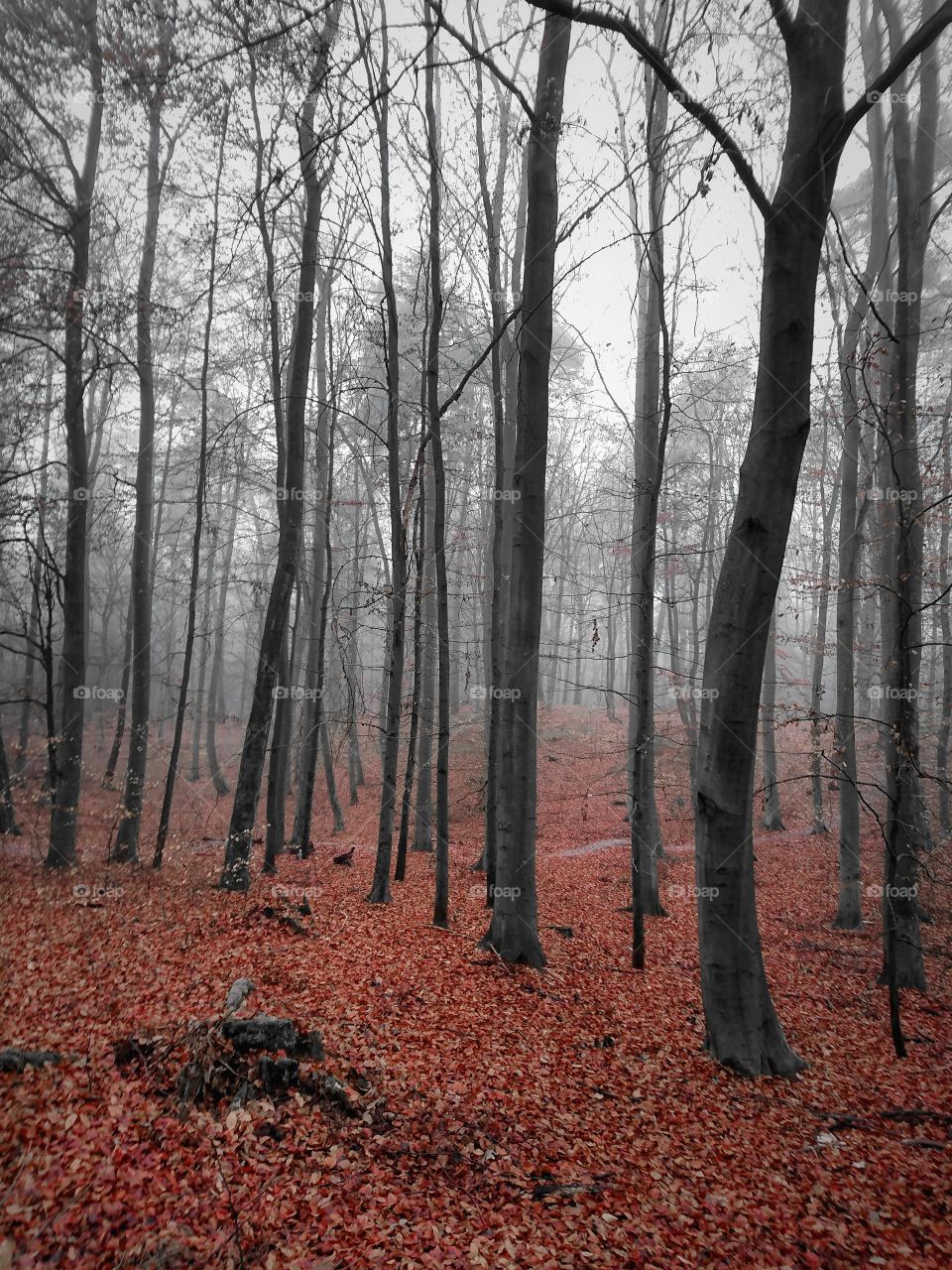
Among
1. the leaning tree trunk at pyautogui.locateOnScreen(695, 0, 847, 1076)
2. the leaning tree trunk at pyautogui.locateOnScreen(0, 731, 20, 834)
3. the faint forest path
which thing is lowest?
the faint forest path

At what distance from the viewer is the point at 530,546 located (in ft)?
20.6

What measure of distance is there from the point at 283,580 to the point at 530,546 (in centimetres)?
444

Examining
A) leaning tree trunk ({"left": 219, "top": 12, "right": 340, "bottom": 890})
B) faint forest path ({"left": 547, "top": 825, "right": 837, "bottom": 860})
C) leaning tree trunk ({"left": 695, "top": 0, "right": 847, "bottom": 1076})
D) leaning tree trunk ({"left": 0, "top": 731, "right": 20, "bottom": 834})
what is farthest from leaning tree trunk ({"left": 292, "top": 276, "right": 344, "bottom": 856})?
leaning tree trunk ({"left": 695, "top": 0, "right": 847, "bottom": 1076})

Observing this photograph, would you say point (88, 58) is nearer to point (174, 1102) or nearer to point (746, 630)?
point (746, 630)

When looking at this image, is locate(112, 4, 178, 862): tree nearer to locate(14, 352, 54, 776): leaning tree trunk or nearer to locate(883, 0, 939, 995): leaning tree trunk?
locate(14, 352, 54, 776): leaning tree trunk

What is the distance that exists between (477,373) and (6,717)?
20.0 metres

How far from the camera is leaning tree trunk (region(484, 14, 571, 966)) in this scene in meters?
6.16

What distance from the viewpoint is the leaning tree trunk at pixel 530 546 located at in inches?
243

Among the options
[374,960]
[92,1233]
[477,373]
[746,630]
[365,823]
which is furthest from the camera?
[365,823]

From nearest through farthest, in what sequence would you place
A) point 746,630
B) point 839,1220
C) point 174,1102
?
point 839,1220, point 174,1102, point 746,630

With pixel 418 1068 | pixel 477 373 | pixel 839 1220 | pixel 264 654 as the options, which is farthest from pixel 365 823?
pixel 839 1220

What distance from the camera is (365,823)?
17578 millimetres

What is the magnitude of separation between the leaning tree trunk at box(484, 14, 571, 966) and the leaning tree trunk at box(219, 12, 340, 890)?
3.71 metres

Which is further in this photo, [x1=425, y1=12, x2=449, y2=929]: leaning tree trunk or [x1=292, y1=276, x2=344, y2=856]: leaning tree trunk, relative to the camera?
[x1=292, y1=276, x2=344, y2=856]: leaning tree trunk
